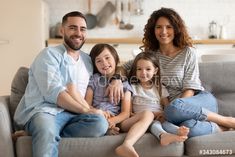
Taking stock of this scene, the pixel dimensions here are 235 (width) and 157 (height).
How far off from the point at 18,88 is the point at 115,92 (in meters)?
0.65

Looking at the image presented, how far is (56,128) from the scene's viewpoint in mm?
1944

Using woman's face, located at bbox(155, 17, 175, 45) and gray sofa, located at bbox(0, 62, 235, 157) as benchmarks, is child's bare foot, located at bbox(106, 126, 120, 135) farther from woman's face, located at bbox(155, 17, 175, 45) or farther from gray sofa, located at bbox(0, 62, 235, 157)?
woman's face, located at bbox(155, 17, 175, 45)

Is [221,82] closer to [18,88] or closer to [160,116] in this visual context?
[160,116]

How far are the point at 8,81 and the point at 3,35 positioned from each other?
1.90ft

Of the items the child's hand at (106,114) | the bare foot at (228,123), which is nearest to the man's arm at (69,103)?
the child's hand at (106,114)

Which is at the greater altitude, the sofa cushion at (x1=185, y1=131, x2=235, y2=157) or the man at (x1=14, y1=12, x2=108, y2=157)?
the man at (x1=14, y1=12, x2=108, y2=157)

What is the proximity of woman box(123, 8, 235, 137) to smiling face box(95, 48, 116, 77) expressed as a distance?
19cm

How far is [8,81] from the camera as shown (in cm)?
445

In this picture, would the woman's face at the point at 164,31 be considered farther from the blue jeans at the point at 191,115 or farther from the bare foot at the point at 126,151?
the bare foot at the point at 126,151

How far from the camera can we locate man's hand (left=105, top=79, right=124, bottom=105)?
225 centimetres

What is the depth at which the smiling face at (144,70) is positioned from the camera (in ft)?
7.70

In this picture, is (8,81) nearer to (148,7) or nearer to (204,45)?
(148,7)

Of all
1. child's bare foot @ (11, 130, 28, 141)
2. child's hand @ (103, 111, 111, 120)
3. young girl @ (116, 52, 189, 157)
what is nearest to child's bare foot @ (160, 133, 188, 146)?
young girl @ (116, 52, 189, 157)

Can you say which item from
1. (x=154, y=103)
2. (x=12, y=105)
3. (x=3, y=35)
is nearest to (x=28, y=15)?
(x=3, y=35)
